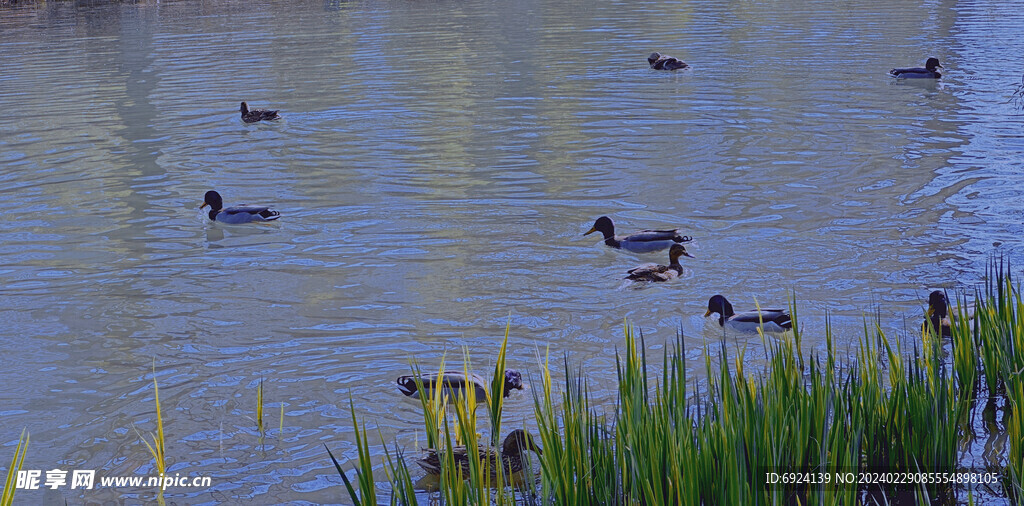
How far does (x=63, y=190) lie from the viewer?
13148mm

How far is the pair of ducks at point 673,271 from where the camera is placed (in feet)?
24.8

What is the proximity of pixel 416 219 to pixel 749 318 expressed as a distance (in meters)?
4.83

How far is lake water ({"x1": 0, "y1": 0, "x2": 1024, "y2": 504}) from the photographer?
7066mm

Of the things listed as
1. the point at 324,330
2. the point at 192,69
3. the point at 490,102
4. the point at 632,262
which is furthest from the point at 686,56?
the point at 324,330

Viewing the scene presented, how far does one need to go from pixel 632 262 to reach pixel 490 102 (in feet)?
29.3

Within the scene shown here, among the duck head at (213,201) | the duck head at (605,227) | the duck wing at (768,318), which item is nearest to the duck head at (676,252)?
the duck head at (605,227)

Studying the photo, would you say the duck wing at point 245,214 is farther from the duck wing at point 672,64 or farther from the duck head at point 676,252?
the duck wing at point 672,64

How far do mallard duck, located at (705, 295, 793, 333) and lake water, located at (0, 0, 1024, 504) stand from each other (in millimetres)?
175

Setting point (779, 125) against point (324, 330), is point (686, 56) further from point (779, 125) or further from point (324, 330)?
point (324, 330)

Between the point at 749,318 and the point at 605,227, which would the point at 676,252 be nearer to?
the point at 605,227

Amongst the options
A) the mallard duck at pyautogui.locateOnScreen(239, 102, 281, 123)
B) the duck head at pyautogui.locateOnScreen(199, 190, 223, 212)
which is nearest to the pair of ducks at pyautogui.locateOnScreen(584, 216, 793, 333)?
the duck head at pyautogui.locateOnScreen(199, 190, 223, 212)

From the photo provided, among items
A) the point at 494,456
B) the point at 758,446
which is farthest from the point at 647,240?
the point at 758,446

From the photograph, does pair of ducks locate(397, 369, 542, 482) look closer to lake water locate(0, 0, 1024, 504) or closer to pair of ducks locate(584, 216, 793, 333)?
lake water locate(0, 0, 1024, 504)

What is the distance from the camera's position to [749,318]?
300 inches
